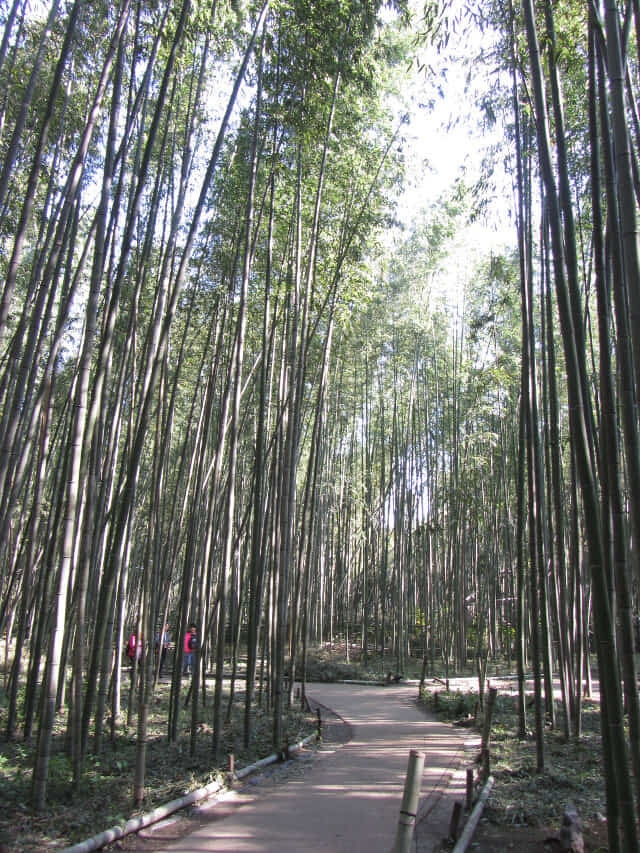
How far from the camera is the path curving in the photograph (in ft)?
8.71

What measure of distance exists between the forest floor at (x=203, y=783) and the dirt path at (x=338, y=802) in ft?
0.45

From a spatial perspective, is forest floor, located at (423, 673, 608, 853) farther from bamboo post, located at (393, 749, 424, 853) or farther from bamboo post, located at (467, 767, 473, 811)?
bamboo post, located at (393, 749, 424, 853)

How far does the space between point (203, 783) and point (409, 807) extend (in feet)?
7.50

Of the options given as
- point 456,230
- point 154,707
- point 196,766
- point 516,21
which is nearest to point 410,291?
point 456,230

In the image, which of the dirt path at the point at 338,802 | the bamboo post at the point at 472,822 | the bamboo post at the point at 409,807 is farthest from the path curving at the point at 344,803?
the bamboo post at the point at 409,807

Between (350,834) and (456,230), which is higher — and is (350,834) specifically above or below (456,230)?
below

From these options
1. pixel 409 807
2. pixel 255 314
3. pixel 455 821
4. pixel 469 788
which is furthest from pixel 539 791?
pixel 255 314

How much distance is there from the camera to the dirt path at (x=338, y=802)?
2656mm

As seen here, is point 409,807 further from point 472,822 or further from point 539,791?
point 539,791

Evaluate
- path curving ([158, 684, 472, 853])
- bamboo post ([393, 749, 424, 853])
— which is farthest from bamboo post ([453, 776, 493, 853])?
bamboo post ([393, 749, 424, 853])

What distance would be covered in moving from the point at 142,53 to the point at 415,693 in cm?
751

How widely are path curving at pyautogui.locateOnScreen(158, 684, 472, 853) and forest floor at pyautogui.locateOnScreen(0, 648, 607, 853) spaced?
190 millimetres

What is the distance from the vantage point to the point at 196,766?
144 inches

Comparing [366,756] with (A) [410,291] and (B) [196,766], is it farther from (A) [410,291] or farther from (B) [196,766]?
(A) [410,291]
